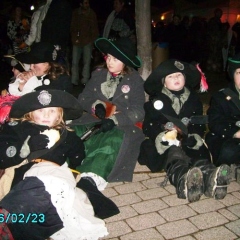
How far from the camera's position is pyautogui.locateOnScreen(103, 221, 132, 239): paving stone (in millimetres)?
2879

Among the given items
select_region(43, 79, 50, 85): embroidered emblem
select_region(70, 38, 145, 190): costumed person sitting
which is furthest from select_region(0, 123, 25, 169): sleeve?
select_region(43, 79, 50, 85): embroidered emblem

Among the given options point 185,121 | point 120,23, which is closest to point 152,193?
point 185,121

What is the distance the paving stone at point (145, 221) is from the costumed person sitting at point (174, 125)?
0.40 m

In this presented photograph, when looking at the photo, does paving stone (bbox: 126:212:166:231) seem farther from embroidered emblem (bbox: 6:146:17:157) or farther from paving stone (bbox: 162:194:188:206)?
embroidered emblem (bbox: 6:146:17:157)

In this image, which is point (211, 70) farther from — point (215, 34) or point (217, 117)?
point (217, 117)

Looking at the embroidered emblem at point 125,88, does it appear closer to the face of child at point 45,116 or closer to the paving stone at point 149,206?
the face of child at point 45,116

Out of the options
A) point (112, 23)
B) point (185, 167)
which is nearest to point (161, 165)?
point (185, 167)

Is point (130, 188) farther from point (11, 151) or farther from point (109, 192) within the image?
point (11, 151)

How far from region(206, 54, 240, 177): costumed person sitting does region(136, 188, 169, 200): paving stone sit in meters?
0.72

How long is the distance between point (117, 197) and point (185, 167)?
29.9 inches

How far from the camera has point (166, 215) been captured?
3176mm

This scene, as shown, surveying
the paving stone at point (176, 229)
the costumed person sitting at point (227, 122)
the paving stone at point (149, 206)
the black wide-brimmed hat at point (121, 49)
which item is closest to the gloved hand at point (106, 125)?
the black wide-brimmed hat at point (121, 49)

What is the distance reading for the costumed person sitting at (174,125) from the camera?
352 cm

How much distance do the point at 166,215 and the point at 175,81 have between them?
1.52 metres
